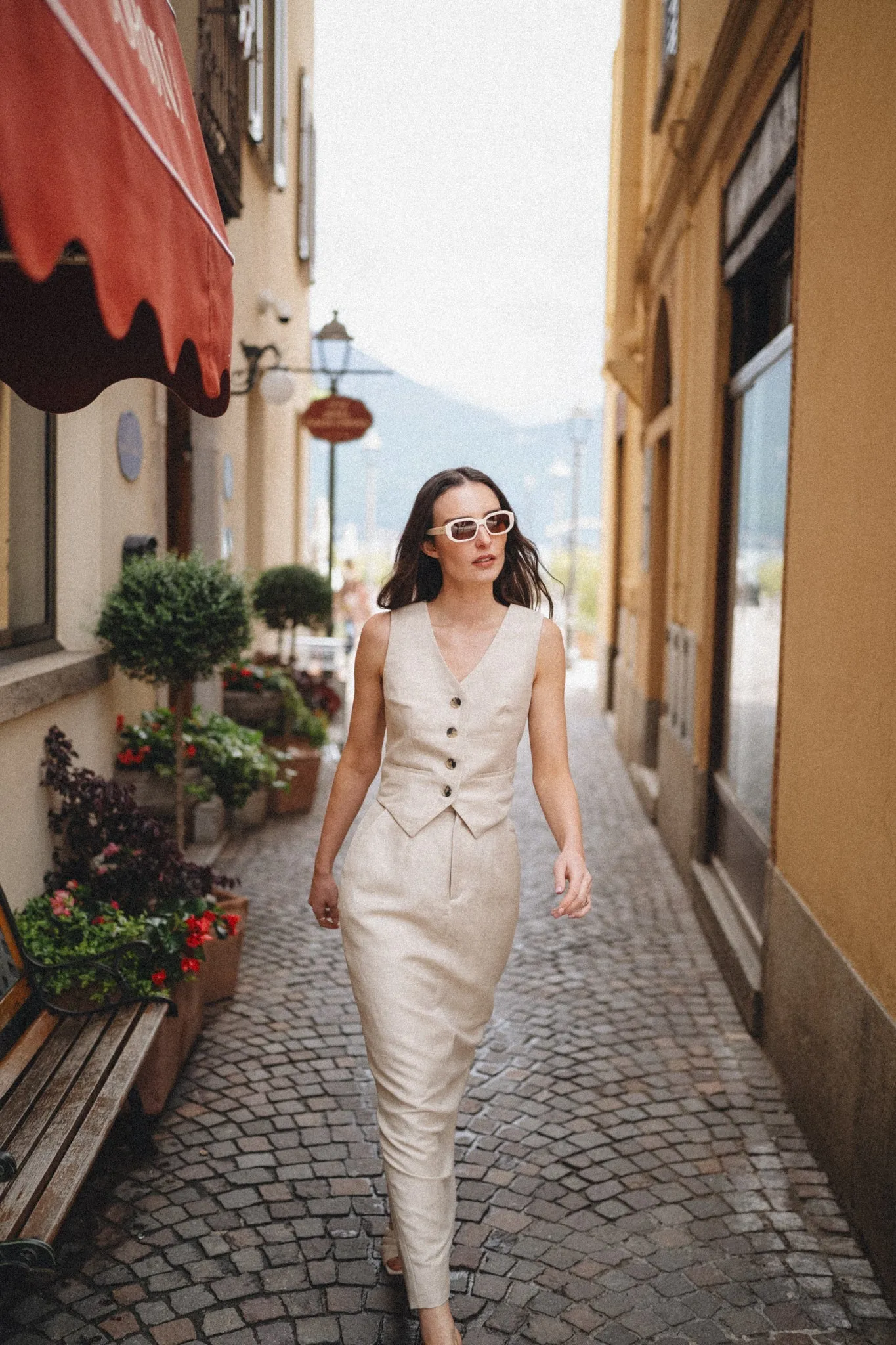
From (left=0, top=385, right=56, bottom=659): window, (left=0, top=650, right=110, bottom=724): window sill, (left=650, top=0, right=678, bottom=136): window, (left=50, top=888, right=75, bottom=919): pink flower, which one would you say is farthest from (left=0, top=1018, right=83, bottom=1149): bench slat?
(left=650, top=0, right=678, bottom=136): window

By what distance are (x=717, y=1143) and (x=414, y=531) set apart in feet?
7.63

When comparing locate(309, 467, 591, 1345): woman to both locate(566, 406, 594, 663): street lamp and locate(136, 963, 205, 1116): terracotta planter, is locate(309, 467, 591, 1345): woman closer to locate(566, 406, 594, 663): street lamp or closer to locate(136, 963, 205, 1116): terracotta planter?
locate(136, 963, 205, 1116): terracotta planter

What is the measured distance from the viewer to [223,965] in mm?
5156

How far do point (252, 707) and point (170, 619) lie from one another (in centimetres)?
352

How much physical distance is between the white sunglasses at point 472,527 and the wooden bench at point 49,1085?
1.67m

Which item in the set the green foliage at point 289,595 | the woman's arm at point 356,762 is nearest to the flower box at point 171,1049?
the woman's arm at point 356,762

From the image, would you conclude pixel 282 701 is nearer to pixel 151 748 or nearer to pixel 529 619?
pixel 151 748

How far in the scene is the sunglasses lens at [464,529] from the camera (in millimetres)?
2885

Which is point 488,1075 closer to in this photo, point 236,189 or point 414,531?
point 414,531

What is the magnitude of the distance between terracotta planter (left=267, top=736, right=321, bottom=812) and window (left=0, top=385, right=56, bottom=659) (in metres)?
3.73

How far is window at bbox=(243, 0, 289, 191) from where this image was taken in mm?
9898

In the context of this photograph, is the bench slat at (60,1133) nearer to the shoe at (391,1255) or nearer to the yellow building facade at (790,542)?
the shoe at (391,1255)

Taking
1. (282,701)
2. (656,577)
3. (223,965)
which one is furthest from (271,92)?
(223,965)

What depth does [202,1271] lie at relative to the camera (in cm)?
321
